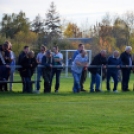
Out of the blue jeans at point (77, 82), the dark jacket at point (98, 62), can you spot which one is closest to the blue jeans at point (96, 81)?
the dark jacket at point (98, 62)

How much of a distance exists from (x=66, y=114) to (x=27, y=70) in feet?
25.6

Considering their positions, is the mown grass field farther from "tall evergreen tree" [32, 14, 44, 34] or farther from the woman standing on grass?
"tall evergreen tree" [32, 14, 44, 34]

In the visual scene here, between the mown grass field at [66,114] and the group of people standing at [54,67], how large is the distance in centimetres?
257

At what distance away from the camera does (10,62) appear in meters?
21.0

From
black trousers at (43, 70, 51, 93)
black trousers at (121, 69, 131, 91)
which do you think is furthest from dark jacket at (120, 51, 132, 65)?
black trousers at (43, 70, 51, 93)

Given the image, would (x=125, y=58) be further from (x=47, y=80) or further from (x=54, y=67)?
(x=47, y=80)

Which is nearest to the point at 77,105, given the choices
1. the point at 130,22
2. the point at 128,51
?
→ the point at 128,51

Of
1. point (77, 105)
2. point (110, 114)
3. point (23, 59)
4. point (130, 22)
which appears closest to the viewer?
point (110, 114)

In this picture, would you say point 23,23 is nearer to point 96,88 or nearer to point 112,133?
point 96,88

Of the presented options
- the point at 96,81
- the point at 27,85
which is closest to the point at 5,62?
the point at 27,85

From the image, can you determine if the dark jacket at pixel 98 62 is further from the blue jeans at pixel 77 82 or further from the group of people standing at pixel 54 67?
the blue jeans at pixel 77 82

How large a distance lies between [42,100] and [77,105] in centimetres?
210

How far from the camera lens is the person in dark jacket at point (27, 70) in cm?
2061

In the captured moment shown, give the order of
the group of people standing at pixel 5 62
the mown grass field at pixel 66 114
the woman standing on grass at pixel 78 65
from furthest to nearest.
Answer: the woman standing on grass at pixel 78 65 → the group of people standing at pixel 5 62 → the mown grass field at pixel 66 114
